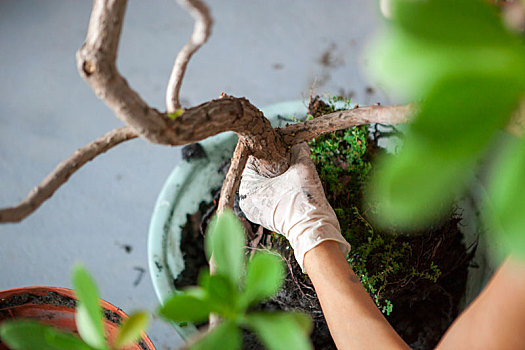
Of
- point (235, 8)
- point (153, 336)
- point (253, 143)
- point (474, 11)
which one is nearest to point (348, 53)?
point (235, 8)

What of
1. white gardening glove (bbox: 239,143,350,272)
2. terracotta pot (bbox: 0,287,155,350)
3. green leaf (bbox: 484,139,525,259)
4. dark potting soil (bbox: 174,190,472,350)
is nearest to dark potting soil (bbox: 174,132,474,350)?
dark potting soil (bbox: 174,190,472,350)

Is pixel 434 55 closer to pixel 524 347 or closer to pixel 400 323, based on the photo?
pixel 524 347

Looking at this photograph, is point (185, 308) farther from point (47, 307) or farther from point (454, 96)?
point (47, 307)

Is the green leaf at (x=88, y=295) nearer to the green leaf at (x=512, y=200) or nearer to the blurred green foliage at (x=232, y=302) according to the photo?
the blurred green foliage at (x=232, y=302)

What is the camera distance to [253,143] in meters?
0.76

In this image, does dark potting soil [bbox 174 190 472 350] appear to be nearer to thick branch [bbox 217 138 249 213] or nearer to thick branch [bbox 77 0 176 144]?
thick branch [bbox 217 138 249 213]

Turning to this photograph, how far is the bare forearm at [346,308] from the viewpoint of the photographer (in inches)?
26.2

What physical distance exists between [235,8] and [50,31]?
0.81 meters

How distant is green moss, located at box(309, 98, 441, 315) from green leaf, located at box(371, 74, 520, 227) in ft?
2.63

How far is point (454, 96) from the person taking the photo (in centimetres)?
16

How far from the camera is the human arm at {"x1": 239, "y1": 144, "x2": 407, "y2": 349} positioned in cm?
69

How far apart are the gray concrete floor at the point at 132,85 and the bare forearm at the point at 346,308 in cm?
81

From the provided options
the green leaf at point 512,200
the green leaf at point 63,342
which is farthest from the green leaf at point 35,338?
the green leaf at point 512,200

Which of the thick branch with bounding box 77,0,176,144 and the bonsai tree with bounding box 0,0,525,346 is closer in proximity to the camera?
the bonsai tree with bounding box 0,0,525,346
